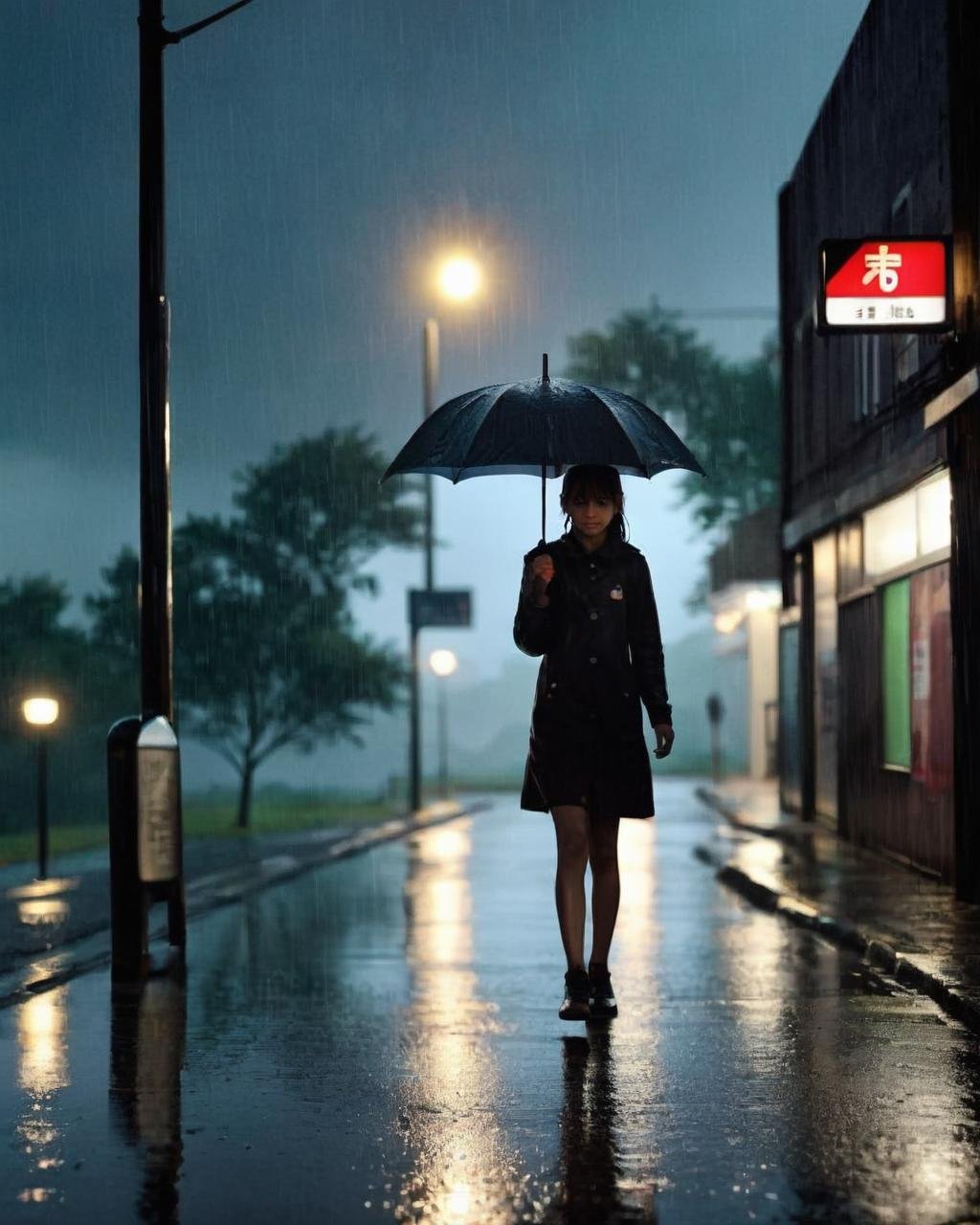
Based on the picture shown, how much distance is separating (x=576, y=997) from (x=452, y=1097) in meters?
1.55

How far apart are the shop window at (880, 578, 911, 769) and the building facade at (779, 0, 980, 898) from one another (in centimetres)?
4

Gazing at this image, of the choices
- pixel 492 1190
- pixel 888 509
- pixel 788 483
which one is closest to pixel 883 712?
pixel 888 509

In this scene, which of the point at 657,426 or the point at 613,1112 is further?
the point at 657,426

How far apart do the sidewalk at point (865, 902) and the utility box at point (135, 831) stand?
3.82 metres

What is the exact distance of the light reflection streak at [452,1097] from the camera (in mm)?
4949

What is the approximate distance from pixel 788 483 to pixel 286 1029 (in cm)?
1713

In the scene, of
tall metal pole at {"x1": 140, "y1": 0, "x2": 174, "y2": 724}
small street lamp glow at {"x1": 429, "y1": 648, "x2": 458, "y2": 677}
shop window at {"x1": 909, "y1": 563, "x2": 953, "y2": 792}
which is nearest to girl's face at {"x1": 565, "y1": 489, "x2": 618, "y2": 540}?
tall metal pole at {"x1": 140, "y1": 0, "x2": 174, "y2": 724}

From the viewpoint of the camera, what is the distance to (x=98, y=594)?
35.4m

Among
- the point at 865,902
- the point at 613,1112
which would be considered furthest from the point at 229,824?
the point at 613,1112

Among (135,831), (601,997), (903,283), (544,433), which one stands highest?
(903,283)

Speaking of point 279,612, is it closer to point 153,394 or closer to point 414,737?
point 414,737

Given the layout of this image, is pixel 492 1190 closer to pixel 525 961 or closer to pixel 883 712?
pixel 525 961

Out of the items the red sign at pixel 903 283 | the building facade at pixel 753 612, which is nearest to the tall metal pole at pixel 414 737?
the building facade at pixel 753 612

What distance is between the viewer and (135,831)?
10.0m
